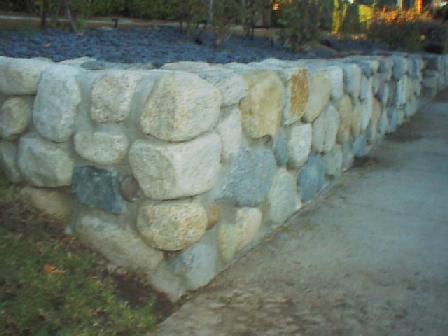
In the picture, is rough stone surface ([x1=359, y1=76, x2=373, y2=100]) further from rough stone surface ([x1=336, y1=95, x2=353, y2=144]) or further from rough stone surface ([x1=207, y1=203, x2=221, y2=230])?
rough stone surface ([x1=207, y1=203, x2=221, y2=230])

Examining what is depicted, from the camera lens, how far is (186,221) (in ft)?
8.38

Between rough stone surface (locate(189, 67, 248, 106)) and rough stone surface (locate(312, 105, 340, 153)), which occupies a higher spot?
rough stone surface (locate(189, 67, 248, 106))

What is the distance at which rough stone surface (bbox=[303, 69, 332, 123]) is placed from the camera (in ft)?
12.4

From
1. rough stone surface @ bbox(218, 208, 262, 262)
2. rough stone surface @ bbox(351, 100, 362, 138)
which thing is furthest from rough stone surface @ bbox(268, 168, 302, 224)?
rough stone surface @ bbox(351, 100, 362, 138)

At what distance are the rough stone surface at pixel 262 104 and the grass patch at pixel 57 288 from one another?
40.7 inches

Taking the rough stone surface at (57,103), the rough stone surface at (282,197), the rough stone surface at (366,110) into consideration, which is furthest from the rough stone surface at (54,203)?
the rough stone surface at (366,110)

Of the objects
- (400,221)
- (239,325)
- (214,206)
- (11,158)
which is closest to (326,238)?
(400,221)

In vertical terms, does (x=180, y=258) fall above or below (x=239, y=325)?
above

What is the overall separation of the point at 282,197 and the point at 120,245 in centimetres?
126

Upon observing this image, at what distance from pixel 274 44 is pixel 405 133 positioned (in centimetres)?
187

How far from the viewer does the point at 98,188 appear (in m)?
2.66

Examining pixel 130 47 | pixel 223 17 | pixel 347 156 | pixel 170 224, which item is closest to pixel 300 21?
pixel 223 17

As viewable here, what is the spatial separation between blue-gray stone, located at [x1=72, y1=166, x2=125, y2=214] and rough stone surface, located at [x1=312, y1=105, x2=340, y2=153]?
1.78m

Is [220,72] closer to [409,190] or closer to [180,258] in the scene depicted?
[180,258]
